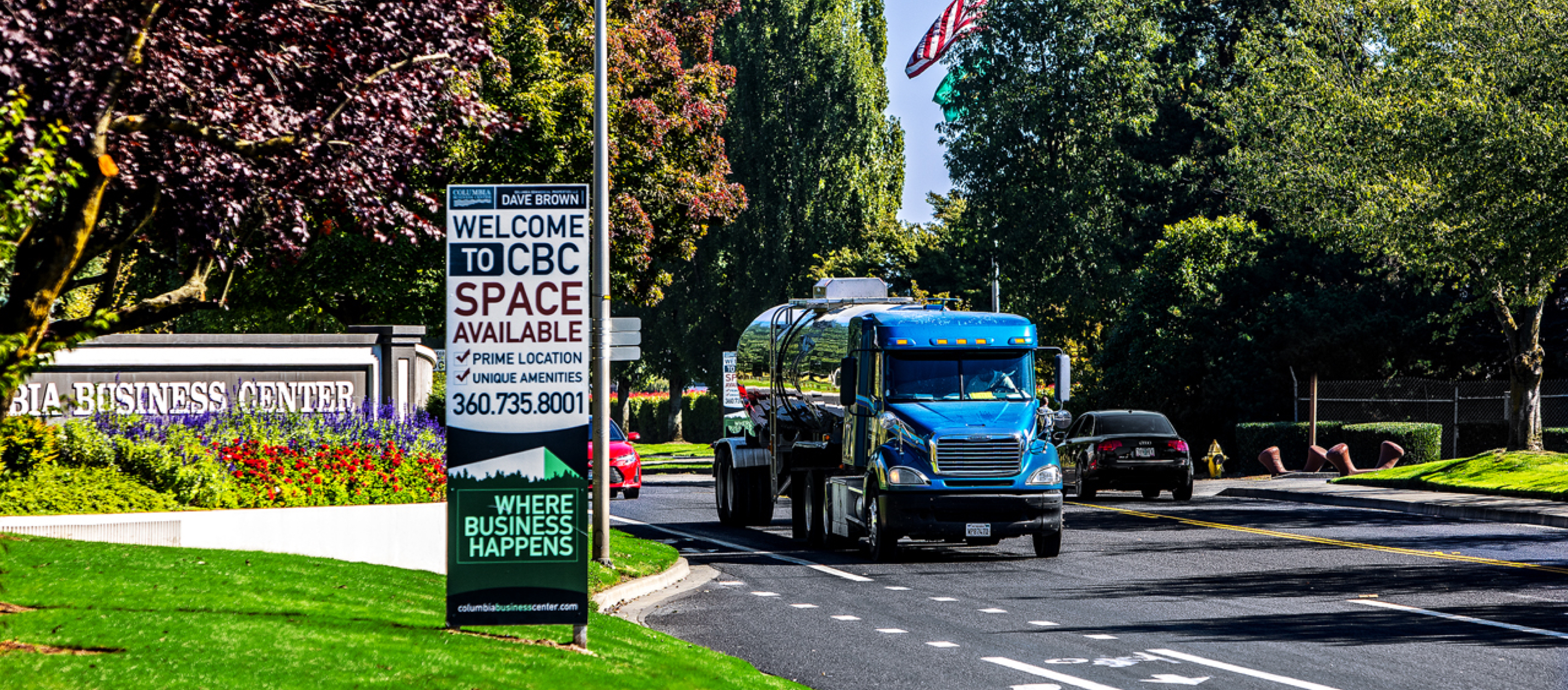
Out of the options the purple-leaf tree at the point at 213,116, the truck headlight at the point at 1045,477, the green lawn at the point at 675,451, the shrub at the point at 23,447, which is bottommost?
the green lawn at the point at 675,451

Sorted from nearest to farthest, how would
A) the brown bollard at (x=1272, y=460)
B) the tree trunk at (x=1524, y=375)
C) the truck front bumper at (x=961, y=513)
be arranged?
the truck front bumper at (x=961, y=513) < the tree trunk at (x=1524, y=375) < the brown bollard at (x=1272, y=460)

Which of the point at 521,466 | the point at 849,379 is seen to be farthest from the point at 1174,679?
the point at 849,379

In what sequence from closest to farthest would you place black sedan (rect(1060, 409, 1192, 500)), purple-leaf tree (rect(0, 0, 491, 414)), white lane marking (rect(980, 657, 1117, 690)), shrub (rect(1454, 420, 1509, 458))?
white lane marking (rect(980, 657, 1117, 690)) < purple-leaf tree (rect(0, 0, 491, 414)) < black sedan (rect(1060, 409, 1192, 500)) < shrub (rect(1454, 420, 1509, 458))

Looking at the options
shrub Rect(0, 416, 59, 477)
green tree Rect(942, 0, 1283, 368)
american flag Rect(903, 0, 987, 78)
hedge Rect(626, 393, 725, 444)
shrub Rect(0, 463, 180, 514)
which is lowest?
hedge Rect(626, 393, 725, 444)

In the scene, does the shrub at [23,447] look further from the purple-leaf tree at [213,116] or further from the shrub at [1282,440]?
the shrub at [1282,440]

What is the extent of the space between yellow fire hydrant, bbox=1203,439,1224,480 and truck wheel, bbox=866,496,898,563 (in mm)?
21901

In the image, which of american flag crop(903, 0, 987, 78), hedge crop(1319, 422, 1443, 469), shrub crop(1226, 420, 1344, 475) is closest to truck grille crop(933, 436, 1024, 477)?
hedge crop(1319, 422, 1443, 469)

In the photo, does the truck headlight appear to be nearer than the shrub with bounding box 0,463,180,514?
No

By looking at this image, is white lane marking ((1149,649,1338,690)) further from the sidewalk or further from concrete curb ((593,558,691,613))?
the sidewalk

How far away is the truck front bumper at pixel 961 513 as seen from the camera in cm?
1891

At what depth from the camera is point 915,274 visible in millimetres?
61625

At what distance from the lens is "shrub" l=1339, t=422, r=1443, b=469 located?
3738cm

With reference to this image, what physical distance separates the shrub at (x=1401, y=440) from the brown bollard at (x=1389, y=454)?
111cm

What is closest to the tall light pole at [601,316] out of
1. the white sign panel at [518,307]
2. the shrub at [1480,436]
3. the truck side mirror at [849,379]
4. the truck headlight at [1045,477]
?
the truck side mirror at [849,379]
